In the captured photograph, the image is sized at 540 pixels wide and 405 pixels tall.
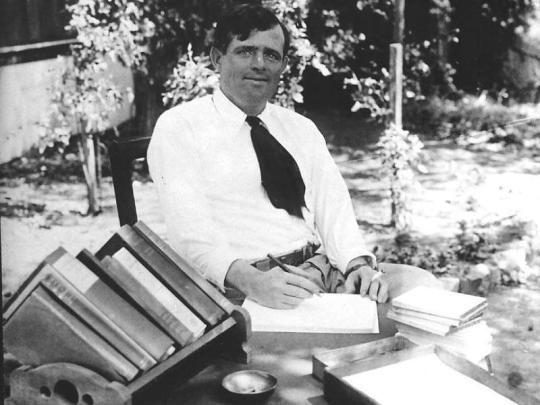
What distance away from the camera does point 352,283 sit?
96.8 inches

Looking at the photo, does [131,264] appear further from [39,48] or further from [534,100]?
[534,100]

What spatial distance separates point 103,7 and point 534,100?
Result: 17.5 ft

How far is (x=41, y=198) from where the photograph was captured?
4.70m

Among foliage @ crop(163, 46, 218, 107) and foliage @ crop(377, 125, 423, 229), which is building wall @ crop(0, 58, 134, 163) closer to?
foliage @ crop(163, 46, 218, 107)

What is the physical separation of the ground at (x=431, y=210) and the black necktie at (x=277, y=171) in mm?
1117

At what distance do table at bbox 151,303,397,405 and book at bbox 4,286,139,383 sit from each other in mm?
161

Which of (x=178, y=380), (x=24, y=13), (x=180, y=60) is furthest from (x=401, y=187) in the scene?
(x=178, y=380)

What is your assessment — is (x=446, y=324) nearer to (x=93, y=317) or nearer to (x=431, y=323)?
(x=431, y=323)

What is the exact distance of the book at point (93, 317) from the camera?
1363mm

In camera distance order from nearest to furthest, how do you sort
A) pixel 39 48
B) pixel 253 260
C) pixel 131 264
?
1. pixel 131 264
2. pixel 253 260
3. pixel 39 48

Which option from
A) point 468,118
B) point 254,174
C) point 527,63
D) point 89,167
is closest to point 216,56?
point 254,174

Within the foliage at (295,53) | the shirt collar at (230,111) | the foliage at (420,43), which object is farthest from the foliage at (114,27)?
the shirt collar at (230,111)

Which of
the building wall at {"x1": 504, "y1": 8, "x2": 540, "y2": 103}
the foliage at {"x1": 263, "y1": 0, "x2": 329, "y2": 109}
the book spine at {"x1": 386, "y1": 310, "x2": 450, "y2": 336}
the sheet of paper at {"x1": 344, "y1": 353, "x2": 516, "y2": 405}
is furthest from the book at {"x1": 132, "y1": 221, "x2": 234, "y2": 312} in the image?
the building wall at {"x1": 504, "y1": 8, "x2": 540, "y2": 103}

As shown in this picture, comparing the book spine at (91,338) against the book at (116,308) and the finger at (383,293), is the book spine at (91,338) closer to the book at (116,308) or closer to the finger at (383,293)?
the book at (116,308)
